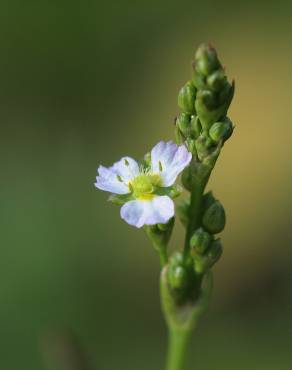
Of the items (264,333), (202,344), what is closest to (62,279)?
(202,344)

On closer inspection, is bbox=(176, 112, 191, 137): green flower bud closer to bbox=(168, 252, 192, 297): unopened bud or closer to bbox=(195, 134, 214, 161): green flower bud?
bbox=(195, 134, 214, 161): green flower bud

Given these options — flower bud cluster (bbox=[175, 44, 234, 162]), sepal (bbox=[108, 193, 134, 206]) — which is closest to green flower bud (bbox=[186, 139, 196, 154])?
flower bud cluster (bbox=[175, 44, 234, 162])

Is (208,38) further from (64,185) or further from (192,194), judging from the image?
(192,194)

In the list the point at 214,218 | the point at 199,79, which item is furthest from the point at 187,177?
the point at 199,79

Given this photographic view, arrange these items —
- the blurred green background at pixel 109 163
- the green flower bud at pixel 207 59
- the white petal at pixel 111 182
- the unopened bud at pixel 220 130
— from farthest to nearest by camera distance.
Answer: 1. the blurred green background at pixel 109 163
2. the white petal at pixel 111 182
3. the unopened bud at pixel 220 130
4. the green flower bud at pixel 207 59

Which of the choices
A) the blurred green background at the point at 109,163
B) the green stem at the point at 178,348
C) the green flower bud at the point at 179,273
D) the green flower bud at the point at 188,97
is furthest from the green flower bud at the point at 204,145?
the blurred green background at the point at 109,163

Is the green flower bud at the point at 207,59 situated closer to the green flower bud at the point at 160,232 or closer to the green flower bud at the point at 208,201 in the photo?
the green flower bud at the point at 208,201

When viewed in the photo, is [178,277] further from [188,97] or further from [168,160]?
[188,97]
